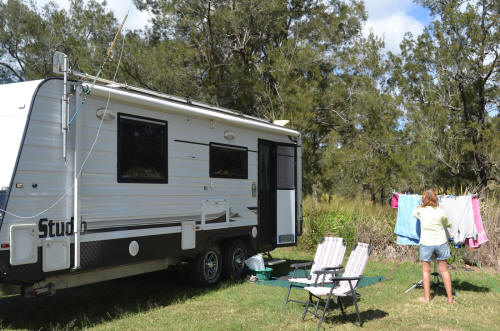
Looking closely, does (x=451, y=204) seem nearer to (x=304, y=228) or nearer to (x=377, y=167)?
(x=304, y=228)

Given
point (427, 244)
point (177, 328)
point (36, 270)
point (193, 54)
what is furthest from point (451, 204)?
point (193, 54)

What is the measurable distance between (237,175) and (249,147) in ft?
1.92

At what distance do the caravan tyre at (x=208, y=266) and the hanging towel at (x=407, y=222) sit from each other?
284 centimetres

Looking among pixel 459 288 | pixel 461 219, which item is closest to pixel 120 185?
pixel 461 219

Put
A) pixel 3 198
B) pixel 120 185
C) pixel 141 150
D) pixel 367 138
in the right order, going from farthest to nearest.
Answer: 1. pixel 367 138
2. pixel 141 150
3. pixel 120 185
4. pixel 3 198

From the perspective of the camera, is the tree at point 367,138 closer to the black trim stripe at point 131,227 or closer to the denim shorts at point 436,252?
the denim shorts at point 436,252

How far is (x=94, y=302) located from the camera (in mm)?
6852

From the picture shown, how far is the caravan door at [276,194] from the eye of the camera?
9.24 metres

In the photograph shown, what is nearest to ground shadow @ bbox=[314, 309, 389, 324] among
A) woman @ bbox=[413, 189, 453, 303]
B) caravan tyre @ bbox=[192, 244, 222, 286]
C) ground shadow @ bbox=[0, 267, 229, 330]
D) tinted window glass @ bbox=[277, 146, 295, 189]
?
woman @ bbox=[413, 189, 453, 303]

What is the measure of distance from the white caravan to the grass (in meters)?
0.52

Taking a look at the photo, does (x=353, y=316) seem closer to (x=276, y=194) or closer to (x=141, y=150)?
(x=141, y=150)

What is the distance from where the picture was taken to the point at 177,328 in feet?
18.6

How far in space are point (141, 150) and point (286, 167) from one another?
152 inches

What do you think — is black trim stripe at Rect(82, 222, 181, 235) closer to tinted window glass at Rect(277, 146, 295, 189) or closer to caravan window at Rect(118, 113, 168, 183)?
caravan window at Rect(118, 113, 168, 183)
